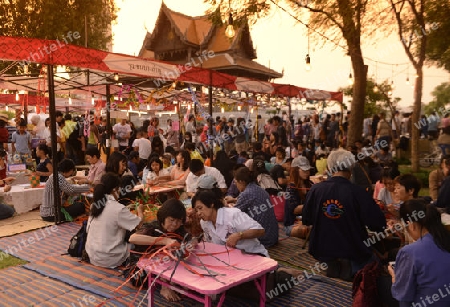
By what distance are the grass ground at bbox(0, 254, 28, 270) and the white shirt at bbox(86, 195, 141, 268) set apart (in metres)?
1.33

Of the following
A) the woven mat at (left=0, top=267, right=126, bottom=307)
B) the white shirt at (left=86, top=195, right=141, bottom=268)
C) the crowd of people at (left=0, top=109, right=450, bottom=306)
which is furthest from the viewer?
the white shirt at (left=86, top=195, right=141, bottom=268)

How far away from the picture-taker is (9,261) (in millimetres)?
6070

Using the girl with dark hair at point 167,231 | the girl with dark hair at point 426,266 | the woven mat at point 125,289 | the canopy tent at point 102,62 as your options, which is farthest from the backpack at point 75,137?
the girl with dark hair at point 426,266

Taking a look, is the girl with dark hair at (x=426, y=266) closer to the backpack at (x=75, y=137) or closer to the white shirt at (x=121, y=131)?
the white shirt at (x=121, y=131)

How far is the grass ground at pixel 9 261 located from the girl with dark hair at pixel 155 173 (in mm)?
2914

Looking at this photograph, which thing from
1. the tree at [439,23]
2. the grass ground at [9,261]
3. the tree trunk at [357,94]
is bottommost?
the grass ground at [9,261]

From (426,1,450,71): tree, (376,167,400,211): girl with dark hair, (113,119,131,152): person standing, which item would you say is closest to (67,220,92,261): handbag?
(376,167,400,211): girl with dark hair

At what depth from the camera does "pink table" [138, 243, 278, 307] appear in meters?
3.20

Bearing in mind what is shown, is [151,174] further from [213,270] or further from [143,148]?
[213,270]

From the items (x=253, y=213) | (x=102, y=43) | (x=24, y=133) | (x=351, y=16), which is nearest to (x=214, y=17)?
(x=351, y=16)

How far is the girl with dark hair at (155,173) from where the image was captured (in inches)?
331

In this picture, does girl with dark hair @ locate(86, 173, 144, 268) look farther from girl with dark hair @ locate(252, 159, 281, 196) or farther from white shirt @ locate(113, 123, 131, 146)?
white shirt @ locate(113, 123, 131, 146)

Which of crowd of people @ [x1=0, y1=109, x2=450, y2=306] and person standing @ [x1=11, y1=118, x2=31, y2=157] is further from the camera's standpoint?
person standing @ [x1=11, y1=118, x2=31, y2=157]

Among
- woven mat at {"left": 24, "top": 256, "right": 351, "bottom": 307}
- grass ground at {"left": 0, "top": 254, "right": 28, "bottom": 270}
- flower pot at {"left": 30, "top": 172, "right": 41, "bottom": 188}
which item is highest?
flower pot at {"left": 30, "top": 172, "right": 41, "bottom": 188}
